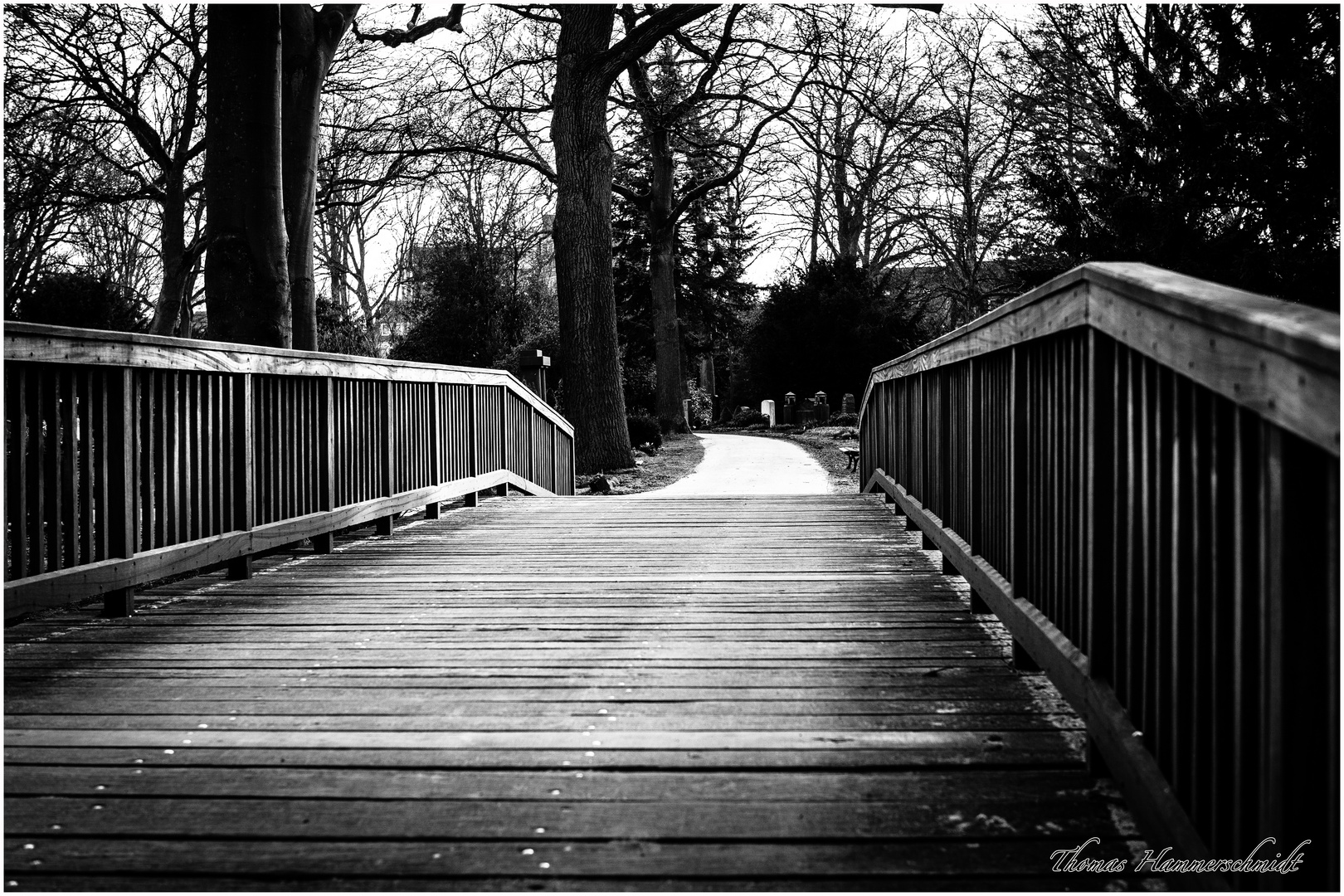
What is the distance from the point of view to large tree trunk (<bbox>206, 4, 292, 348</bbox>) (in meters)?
8.38

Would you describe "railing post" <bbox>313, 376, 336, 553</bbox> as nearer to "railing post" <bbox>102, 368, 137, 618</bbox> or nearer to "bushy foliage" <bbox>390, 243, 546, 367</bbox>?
"railing post" <bbox>102, 368, 137, 618</bbox>

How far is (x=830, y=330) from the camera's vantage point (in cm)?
3588

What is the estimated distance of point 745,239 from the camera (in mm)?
36594

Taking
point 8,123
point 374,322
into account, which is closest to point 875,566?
point 8,123

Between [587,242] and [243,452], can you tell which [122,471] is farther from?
[587,242]

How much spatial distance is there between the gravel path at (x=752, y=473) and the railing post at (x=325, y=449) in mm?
5489

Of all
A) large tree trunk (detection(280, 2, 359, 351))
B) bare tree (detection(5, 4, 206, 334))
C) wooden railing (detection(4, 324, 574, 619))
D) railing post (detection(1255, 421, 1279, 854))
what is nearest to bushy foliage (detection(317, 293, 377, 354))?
bare tree (detection(5, 4, 206, 334))

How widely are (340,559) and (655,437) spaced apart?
55.8 ft

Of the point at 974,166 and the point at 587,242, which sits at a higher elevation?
the point at 974,166

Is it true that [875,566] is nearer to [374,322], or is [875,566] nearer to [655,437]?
[655,437]

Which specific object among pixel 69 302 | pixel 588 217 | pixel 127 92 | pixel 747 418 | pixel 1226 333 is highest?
pixel 127 92

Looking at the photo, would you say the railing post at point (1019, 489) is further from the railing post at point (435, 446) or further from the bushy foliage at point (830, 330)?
the bushy foliage at point (830, 330)

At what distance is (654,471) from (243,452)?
12394 millimetres

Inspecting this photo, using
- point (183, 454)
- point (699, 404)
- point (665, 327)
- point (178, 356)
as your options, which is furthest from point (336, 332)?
point (178, 356)
